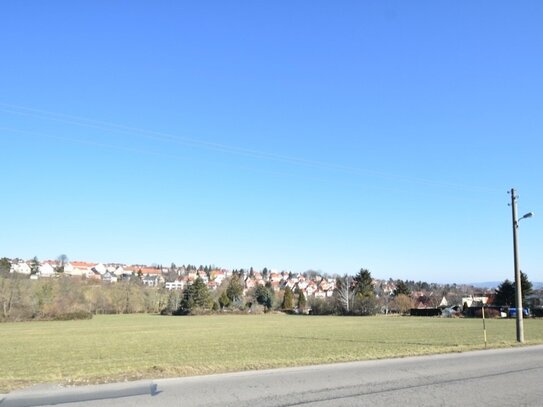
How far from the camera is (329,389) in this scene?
10320 mm

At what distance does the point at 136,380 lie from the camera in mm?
11836

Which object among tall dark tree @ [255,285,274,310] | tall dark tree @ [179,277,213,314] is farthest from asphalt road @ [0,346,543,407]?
tall dark tree @ [255,285,274,310]

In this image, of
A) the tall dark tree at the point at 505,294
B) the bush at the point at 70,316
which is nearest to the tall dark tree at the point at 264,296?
the bush at the point at 70,316

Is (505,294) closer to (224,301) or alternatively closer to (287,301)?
(287,301)

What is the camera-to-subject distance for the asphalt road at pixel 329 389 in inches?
360

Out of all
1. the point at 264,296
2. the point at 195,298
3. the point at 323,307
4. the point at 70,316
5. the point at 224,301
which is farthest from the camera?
the point at 264,296

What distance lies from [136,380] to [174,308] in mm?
111741

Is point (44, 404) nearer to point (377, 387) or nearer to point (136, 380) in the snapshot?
point (136, 380)

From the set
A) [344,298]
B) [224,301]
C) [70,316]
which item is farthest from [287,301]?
[70,316]

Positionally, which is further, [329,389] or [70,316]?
[70,316]

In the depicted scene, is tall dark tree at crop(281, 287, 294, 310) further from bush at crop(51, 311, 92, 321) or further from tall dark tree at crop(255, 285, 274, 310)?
bush at crop(51, 311, 92, 321)

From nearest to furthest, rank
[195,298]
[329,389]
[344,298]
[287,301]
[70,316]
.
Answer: [329,389] → [70,316] → [344,298] → [195,298] → [287,301]

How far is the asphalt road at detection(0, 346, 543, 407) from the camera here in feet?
30.0

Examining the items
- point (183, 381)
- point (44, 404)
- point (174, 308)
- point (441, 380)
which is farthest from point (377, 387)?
point (174, 308)
